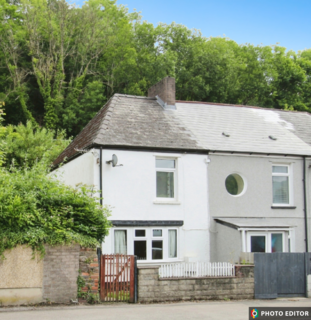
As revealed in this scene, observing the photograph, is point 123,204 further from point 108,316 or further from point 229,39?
point 229,39

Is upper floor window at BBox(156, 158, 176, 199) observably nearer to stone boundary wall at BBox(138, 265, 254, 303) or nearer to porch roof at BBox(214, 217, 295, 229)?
porch roof at BBox(214, 217, 295, 229)

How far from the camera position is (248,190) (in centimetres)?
1927

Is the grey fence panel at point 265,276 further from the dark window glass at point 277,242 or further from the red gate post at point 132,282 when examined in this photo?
the red gate post at point 132,282

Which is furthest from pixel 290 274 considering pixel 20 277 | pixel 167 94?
pixel 167 94

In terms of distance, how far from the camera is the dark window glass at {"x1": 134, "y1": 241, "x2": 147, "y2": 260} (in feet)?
Result: 56.2

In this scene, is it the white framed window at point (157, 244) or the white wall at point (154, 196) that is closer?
the white wall at point (154, 196)

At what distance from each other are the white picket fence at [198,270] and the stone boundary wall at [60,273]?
289 cm

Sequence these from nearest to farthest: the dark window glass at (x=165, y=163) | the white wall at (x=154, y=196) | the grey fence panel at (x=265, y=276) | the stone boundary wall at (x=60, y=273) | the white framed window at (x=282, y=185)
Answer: the stone boundary wall at (x=60, y=273)
the grey fence panel at (x=265, y=276)
the white wall at (x=154, y=196)
the dark window glass at (x=165, y=163)
the white framed window at (x=282, y=185)

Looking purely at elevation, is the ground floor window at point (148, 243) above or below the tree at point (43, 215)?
below

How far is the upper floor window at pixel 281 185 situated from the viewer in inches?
789

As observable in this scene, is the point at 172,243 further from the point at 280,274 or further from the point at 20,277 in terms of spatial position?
the point at 20,277

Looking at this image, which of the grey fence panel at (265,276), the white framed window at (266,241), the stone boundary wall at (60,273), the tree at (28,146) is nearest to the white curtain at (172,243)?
the white framed window at (266,241)

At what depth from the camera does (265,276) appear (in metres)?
14.9

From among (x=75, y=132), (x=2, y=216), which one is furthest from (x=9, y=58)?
(x=2, y=216)
